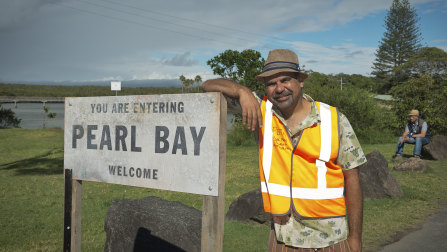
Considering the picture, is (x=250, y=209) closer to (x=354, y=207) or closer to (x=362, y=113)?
(x=354, y=207)

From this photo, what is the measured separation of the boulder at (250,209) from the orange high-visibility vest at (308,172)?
3.07 m

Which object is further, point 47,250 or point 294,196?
point 47,250

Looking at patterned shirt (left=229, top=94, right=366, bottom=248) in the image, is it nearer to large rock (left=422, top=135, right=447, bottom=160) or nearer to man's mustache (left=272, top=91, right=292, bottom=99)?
man's mustache (left=272, top=91, right=292, bottom=99)

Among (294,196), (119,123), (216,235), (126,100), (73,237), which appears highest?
(126,100)

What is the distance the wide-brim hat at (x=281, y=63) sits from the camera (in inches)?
88.1

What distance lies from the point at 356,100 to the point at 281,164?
19111 mm

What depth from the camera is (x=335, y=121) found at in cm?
218

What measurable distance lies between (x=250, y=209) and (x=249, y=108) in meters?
3.38

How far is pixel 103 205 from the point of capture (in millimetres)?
6602

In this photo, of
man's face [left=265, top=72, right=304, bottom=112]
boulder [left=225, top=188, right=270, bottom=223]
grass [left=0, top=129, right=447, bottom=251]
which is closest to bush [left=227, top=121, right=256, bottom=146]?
grass [left=0, top=129, right=447, bottom=251]

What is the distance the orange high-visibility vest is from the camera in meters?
2.14

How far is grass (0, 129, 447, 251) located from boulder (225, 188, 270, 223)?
11cm

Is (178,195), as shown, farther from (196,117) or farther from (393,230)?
(196,117)

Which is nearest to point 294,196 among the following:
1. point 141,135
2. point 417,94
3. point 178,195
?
point 141,135
